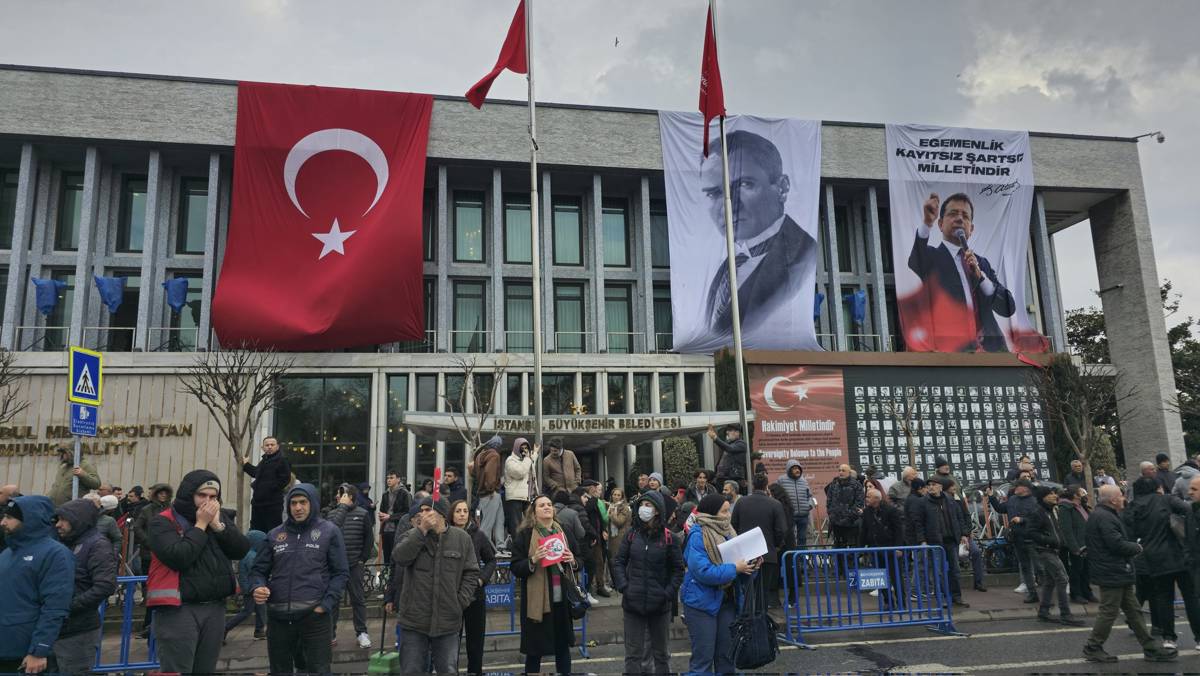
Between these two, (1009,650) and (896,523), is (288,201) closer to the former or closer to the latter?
(896,523)

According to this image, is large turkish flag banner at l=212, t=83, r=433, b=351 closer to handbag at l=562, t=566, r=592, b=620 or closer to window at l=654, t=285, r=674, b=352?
window at l=654, t=285, r=674, b=352

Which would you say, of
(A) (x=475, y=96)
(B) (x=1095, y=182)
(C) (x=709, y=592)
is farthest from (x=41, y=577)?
(B) (x=1095, y=182)

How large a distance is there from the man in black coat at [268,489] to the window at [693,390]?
15.9m

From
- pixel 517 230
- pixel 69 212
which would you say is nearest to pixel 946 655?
pixel 517 230

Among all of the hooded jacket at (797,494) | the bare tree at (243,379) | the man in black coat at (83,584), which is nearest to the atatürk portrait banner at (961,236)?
the hooded jacket at (797,494)

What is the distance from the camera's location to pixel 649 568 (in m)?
7.09

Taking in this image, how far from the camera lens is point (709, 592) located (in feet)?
21.9

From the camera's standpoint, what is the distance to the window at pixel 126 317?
936 inches

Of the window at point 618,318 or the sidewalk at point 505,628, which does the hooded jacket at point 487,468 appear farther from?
the window at point 618,318

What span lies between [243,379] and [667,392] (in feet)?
42.4

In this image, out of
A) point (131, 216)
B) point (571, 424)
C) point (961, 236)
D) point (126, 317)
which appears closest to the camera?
point (571, 424)

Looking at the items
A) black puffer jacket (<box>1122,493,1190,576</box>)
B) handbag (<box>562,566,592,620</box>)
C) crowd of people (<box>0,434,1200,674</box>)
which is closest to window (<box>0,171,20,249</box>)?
crowd of people (<box>0,434,1200,674</box>)

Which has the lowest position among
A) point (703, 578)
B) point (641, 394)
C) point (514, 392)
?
point (703, 578)

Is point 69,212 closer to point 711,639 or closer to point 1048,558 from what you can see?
point 711,639
